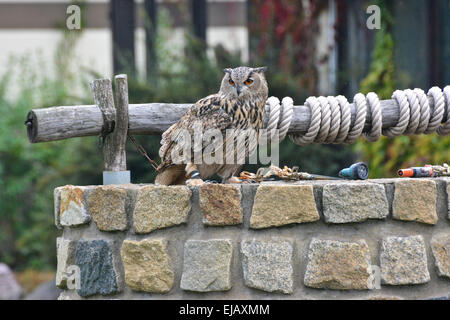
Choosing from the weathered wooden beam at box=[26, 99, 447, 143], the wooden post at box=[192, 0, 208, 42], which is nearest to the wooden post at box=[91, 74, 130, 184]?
the weathered wooden beam at box=[26, 99, 447, 143]

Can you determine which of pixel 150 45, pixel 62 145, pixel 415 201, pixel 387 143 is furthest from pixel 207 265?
pixel 62 145

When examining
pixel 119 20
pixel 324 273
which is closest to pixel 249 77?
pixel 324 273

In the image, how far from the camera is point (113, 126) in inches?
119

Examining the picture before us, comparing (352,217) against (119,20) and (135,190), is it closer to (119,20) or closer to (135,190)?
(135,190)

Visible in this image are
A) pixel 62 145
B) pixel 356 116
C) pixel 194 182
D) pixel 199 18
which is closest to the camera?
pixel 194 182

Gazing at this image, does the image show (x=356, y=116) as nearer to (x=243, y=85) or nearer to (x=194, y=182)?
(x=243, y=85)

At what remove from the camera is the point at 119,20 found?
24.0 feet

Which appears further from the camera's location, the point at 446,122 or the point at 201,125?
the point at 446,122

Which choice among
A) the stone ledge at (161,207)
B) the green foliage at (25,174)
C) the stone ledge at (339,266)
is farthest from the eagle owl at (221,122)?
the green foliage at (25,174)

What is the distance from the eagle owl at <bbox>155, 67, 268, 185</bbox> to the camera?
2871 millimetres

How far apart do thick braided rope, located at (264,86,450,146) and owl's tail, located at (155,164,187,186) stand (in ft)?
1.62

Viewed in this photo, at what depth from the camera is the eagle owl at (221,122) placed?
2.87m

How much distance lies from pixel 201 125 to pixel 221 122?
3.4 inches
